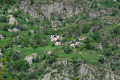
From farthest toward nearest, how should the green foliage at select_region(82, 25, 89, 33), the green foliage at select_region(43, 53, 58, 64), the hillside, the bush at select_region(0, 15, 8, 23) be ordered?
the bush at select_region(0, 15, 8, 23) < the green foliage at select_region(82, 25, 89, 33) < the green foliage at select_region(43, 53, 58, 64) < the hillside

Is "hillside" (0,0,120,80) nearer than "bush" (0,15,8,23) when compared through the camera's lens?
Yes

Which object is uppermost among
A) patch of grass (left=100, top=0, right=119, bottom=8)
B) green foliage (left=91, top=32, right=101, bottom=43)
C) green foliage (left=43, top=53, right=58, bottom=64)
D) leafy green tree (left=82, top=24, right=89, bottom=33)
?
patch of grass (left=100, top=0, right=119, bottom=8)

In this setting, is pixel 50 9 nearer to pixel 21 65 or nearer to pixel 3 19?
pixel 3 19

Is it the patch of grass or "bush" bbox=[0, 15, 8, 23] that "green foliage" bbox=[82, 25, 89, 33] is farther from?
"bush" bbox=[0, 15, 8, 23]

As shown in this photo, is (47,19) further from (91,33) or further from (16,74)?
(16,74)

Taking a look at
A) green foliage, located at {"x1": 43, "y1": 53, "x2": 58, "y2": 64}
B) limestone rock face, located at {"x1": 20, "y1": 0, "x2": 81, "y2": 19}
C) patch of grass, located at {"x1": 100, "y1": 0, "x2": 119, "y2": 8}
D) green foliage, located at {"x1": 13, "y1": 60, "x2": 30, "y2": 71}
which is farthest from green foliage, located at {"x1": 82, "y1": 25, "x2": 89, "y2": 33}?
green foliage, located at {"x1": 13, "y1": 60, "x2": 30, "y2": 71}

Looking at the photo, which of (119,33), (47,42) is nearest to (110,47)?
(119,33)

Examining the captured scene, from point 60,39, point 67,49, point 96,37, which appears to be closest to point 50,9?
point 60,39

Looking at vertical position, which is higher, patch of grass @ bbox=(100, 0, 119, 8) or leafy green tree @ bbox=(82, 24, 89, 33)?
patch of grass @ bbox=(100, 0, 119, 8)
